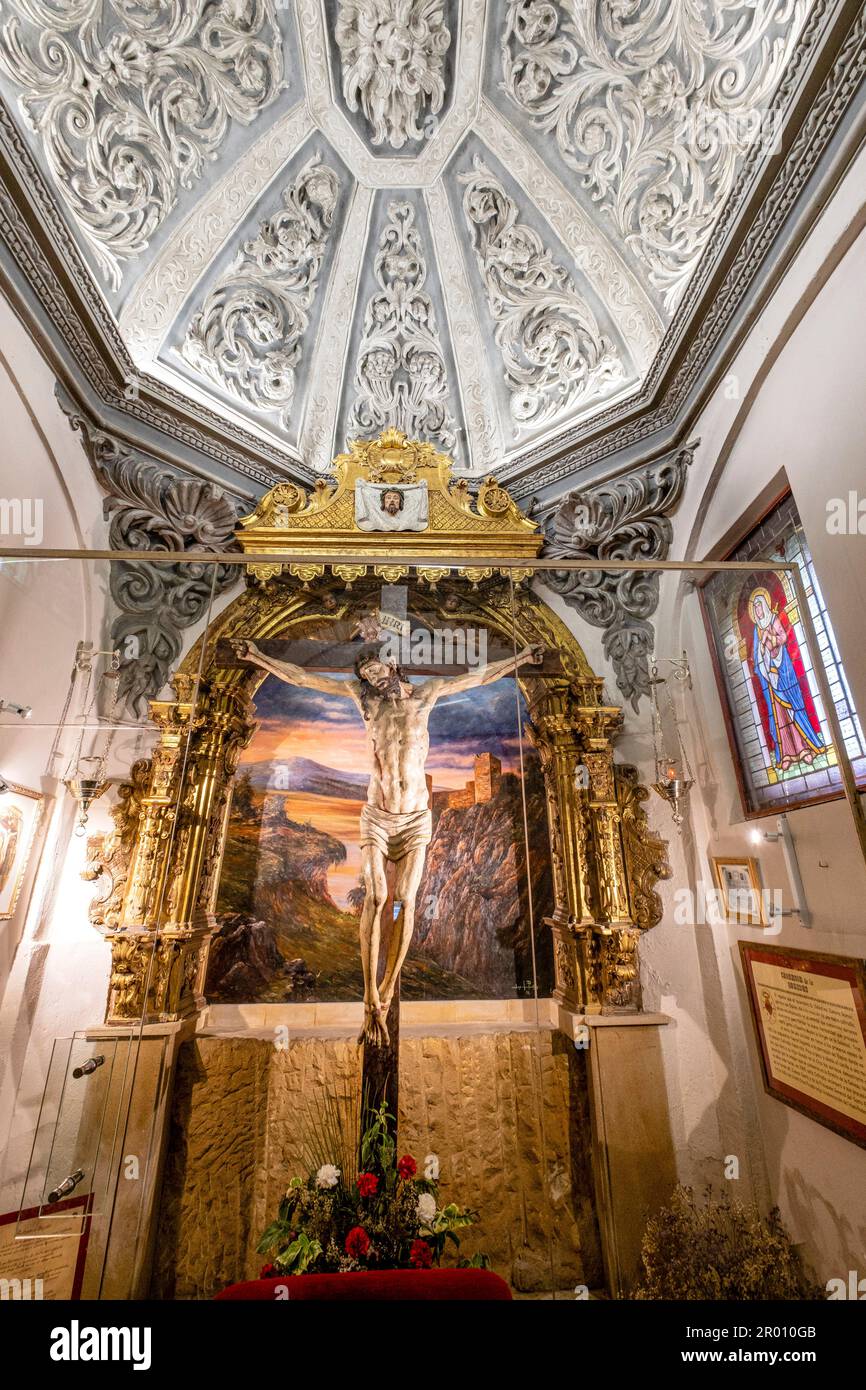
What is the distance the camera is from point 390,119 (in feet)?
14.8

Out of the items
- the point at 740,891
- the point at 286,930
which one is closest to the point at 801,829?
the point at 740,891

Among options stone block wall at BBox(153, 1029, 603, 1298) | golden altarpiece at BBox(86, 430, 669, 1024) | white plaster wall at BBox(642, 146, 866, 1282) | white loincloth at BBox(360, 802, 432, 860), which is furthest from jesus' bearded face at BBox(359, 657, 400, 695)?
stone block wall at BBox(153, 1029, 603, 1298)

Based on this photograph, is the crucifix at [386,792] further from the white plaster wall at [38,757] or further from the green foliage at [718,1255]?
the green foliage at [718,1255]

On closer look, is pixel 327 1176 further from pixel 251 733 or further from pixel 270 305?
pixel 270 305

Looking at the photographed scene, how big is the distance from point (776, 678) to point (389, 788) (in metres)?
2.19

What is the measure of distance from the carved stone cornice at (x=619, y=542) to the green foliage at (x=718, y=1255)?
2.79m

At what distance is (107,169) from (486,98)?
282 centimetres

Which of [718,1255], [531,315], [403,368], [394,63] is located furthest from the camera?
[403,368]

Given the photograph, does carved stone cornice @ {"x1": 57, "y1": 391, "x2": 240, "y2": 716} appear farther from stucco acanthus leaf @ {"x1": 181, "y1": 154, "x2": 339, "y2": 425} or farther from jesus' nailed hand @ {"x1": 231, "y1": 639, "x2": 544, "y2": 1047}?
stucco acanthus leaf @ {"x1": 181, "y1": 154, "x2": 339, "y2": 425}

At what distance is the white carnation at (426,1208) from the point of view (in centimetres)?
261

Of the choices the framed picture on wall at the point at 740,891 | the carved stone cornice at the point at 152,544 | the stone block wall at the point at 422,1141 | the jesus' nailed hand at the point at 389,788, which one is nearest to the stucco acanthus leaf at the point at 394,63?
the carved stone cornice at the point at 152,544

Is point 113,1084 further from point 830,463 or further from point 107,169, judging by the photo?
point 107,169

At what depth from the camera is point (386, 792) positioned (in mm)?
3213
